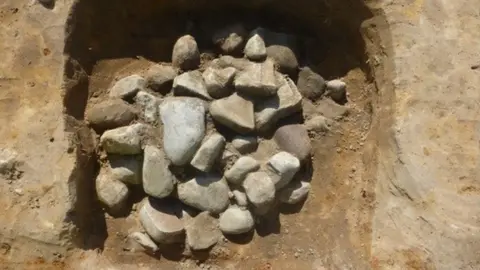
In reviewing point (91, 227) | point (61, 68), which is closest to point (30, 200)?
point (91, 227)

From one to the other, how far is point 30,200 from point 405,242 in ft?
2.50

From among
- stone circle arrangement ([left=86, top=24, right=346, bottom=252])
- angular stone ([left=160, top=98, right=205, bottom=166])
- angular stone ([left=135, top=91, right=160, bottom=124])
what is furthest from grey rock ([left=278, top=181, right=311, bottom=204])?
angular stone ([left=135, top=91, right=160, bottom=124])

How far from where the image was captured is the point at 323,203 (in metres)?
1.40

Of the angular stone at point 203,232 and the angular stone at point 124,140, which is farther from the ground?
the angular stone at point 124,140

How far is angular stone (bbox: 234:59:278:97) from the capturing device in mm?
1341

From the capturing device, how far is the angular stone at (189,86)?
1373 millimetres

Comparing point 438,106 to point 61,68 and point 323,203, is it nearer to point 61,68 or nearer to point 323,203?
point 323,203

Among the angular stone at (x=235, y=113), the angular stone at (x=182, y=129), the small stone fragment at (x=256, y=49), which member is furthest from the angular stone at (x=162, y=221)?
the small stone fragment at (x=256, y=49)

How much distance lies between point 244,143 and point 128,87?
0.29m

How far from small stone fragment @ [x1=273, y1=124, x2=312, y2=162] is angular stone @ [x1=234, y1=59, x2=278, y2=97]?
0.09 metres

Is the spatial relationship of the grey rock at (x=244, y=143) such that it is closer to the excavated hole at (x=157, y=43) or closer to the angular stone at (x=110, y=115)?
Result: the excavated hole at (x=157, y=43)

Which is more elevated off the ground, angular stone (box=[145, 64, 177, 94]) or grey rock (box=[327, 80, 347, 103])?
angular stone (box=[145, 64, 177, 94])

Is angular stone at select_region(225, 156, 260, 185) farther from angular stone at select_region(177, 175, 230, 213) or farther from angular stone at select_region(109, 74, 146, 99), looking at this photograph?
angular stone at select_region(109, 74, 146, 99)

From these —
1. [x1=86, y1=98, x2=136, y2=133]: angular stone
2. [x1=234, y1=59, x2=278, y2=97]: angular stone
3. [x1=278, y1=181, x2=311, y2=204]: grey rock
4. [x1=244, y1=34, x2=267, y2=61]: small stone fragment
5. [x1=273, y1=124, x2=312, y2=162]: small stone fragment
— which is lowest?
[x1=278, y1=181, x2=311, y2=204]: grey rock
